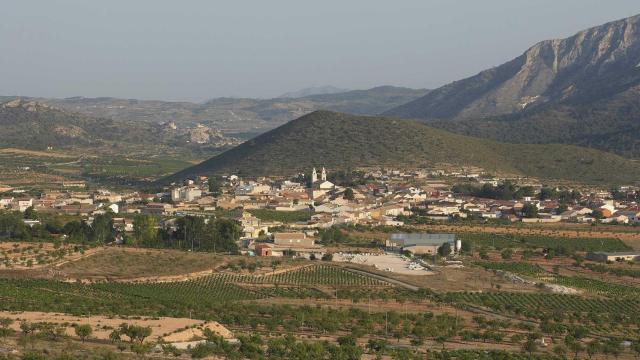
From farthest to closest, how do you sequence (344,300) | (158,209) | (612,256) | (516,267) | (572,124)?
(572,124)
(158,209)
(612,256)
(516,267)
(344,300)

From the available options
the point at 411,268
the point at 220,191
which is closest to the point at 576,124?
the point at 220,191

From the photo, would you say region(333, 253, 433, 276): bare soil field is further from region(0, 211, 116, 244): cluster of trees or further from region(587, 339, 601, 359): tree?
region(587, 339, 601, 359): tree

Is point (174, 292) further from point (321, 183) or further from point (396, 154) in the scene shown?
point (396, 154)

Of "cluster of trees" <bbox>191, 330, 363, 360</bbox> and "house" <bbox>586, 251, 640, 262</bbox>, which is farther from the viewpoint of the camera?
"house" <bbox>586, 251, 640, 262</bbox>

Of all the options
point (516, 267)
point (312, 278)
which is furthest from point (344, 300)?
point (516, 267)

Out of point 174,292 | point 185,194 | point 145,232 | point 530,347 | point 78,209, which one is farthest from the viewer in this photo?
point 185,194

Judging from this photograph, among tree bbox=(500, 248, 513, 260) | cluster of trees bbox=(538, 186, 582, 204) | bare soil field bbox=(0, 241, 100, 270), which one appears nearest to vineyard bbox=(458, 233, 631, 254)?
tree bbox=(500, 248, 513, 260)
